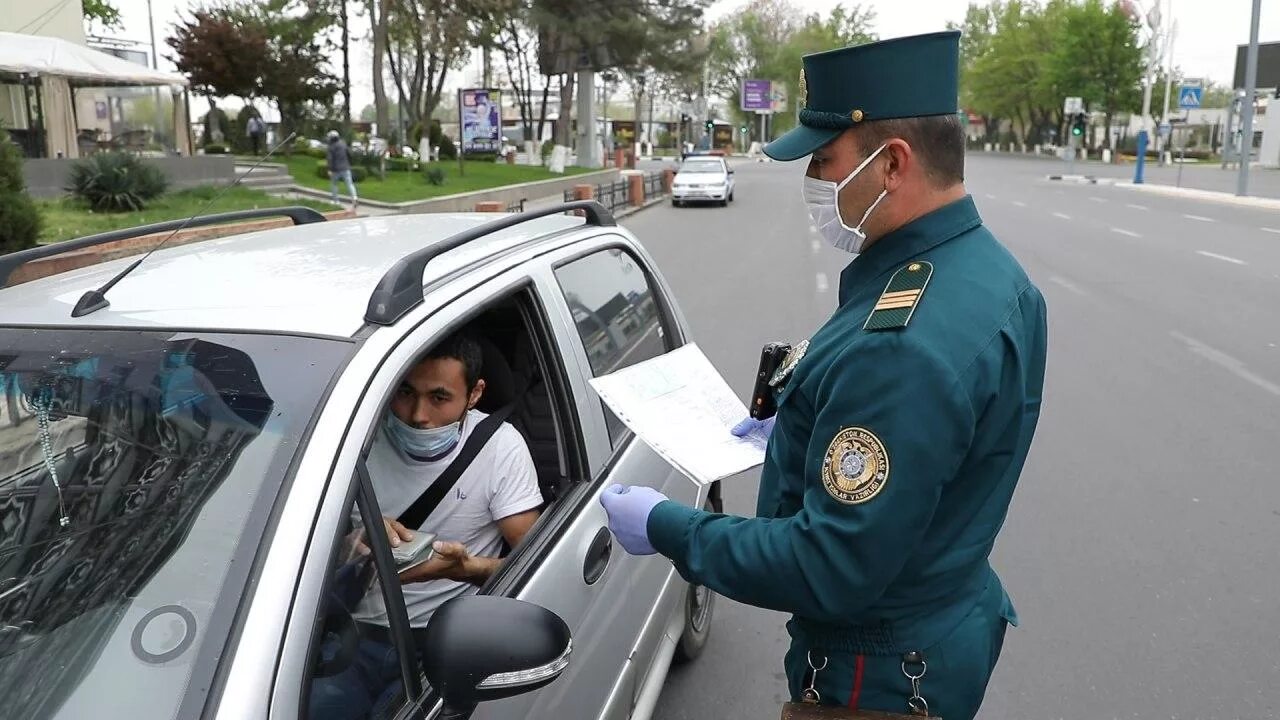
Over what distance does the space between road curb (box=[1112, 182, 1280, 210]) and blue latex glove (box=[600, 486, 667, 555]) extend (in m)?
29.7

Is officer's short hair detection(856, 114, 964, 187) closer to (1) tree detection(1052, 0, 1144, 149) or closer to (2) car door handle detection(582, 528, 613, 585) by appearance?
(2) car door handle detection(582, 528, 613, 585)

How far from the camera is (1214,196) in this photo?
30.3m

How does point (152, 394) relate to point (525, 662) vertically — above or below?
above

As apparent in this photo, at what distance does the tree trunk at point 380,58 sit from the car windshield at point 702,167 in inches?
403

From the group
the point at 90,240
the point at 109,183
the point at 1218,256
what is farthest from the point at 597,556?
the point at 109,183

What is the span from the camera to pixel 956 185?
1.76m

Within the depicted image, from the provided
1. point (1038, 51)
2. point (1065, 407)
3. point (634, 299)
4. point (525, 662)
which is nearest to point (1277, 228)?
point (1065, 407)

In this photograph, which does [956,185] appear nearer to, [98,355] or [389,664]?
[389,664]

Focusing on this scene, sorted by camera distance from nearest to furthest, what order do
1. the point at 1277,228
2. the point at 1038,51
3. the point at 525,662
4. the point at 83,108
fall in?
1. the point at 525,662
2. the point at 1277,228
3. the point at 83,108
4. the point at 1038,51

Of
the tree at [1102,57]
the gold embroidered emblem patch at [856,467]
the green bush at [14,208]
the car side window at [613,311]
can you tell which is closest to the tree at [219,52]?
the green bush at [14,208]

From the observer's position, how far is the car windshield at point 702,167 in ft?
101

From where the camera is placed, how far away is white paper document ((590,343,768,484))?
207 cm

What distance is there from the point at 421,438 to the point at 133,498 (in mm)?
848

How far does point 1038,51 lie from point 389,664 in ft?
322
